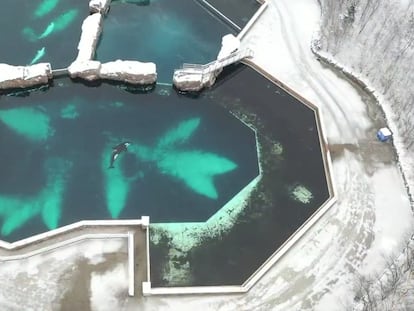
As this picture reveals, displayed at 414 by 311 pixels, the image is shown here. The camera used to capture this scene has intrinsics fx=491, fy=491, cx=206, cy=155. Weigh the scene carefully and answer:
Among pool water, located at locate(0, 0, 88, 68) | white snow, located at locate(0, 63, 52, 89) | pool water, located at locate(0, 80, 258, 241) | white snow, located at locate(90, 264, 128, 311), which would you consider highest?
pool water, located at locate(0, 0, 88, 68)

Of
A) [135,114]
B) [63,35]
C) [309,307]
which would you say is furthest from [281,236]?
[63,35]

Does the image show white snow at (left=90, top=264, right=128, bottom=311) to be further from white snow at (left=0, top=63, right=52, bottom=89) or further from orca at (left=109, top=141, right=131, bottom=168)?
white snow at (left=0, top=63, right=52, bottom=89)

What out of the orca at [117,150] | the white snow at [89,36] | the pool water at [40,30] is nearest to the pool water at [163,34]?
the white snow at [89,36]

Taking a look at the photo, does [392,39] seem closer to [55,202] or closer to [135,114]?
[135,114]

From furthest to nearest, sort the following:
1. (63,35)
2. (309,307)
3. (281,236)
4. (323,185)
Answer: (63,35) < (323,185) < (281,236) < (309,307)

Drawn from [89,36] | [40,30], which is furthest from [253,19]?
[40,30]

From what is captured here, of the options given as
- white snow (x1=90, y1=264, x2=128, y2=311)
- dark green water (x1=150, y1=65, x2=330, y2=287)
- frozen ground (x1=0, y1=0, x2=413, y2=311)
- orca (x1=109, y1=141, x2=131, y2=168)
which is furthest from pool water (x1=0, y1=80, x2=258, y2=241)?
white snow (x1=90, y1=264, x2=128, y2=311)
